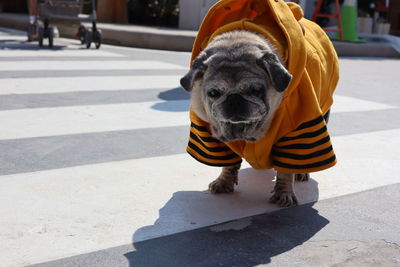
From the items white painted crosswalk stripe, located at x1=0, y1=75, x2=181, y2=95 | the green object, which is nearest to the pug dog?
white painted crosswalk stripe, located at x1=0, y1=75, x2=181, y2=95

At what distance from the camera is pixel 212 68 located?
2.51 m

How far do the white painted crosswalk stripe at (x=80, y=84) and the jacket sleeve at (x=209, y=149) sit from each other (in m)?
2.87

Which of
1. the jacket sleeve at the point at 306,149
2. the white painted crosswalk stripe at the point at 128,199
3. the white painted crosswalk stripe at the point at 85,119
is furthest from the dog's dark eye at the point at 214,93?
the white painted crosswalk stripe at the point at 85,119

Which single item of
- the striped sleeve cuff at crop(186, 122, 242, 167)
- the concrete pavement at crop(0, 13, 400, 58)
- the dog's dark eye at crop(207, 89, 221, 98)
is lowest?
the concrete pavement at crop(0, 13, 400, 58)

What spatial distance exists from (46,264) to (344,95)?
4.67 meters

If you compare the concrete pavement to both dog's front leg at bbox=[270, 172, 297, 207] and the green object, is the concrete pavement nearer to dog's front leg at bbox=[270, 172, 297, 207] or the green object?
the green object

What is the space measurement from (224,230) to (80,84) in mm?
3719

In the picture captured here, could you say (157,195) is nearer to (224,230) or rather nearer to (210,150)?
(210,150)

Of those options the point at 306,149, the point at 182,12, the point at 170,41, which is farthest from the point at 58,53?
the point at 306,149

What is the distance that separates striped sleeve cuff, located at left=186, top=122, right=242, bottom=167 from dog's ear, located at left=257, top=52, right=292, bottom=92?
54 cm

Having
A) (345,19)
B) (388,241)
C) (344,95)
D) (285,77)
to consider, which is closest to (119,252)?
(285,77)

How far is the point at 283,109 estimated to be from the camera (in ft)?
8.71

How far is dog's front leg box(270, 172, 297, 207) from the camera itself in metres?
2.89

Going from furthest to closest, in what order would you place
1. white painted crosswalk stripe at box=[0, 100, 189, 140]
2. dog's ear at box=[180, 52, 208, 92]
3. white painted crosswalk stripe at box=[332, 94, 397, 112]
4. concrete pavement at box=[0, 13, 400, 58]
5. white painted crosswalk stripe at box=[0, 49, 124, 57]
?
1. concrete pavement at box=[0, 13, 400, 58]
2. white painted crosswalk stripe at box=[0, 49, 124, 57]
3. white painted crosswalk stripe at box=[332, 94, 397, 112]
4. white painted crosswalk stripe at box=[0, 100, 189, 140]
5. dog's ear at box=[180, 52, 208, 92]
